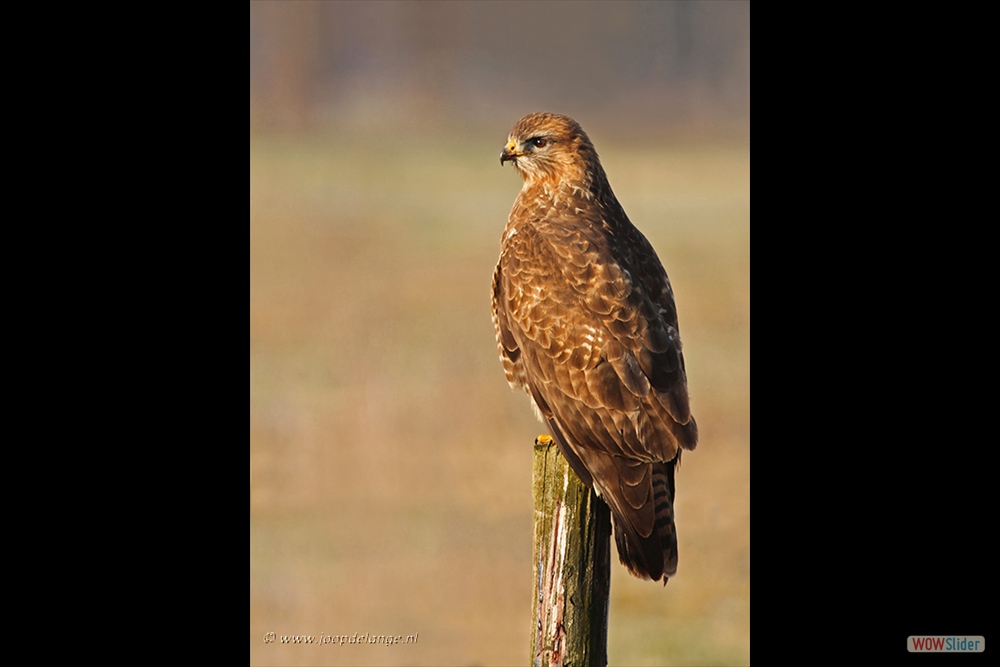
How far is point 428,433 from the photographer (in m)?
9.55

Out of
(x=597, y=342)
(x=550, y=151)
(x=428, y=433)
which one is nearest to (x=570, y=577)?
(x=597, y=342)

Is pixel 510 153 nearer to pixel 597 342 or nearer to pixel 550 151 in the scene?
pixel 550 151

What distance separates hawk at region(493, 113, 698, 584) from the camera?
4.16 m

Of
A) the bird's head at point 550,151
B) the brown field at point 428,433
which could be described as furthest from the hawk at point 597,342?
the brown field at point 428,433

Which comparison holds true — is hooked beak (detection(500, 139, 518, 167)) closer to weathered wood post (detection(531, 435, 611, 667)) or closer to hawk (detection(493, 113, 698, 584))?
hawk (detection(493, 113, 698, 584))

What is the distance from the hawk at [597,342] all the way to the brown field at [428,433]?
226cm

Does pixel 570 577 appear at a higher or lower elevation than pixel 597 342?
lower

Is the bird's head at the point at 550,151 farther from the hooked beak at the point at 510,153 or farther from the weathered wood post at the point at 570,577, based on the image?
the weathered wood post at the point at 570,577

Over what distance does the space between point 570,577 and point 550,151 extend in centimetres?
209

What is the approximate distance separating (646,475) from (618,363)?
18.4 inches

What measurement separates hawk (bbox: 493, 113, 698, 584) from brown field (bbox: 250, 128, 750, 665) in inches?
88.9

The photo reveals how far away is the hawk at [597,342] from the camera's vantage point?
13.6ft

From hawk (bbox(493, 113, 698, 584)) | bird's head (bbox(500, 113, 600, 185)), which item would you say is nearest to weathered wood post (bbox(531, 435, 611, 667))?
hawk (bbox(493, 113, 698, 584))

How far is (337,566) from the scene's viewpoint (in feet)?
25.7
